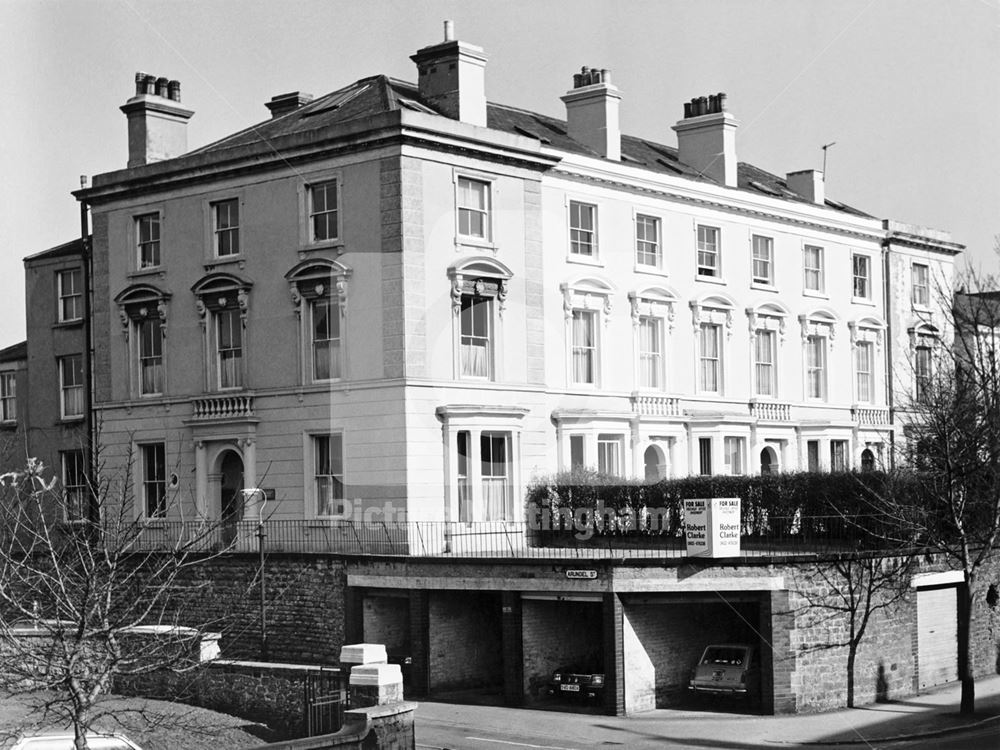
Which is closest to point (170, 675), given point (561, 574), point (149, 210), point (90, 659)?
point (561, 574)

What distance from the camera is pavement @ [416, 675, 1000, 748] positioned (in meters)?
28.8

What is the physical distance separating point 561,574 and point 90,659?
12.8 meters

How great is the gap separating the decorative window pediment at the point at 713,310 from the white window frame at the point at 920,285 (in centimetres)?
1242

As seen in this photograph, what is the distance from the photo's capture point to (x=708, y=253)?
1906 inches

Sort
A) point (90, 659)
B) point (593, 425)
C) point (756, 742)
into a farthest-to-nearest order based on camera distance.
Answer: point (593, 425) → point (756, 742) → point (90, 659)

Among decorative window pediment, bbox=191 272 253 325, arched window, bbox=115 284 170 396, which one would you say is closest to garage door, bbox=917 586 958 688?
decorative window pediment, bbox=191 272 253 325

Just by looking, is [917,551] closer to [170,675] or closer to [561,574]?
[561,574]

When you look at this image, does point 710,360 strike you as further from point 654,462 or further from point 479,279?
point 479,279

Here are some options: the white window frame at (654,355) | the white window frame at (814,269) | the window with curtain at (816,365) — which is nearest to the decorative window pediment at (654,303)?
the white window frame at (654,355)

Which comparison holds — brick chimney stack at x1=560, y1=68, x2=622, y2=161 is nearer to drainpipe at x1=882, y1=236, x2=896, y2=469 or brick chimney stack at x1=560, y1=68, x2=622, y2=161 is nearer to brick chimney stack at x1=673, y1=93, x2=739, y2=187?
brick chimney stack at x1=673, y1=93, x2=739, y2=187

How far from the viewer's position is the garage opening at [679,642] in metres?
31.9

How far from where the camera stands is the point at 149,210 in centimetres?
4412

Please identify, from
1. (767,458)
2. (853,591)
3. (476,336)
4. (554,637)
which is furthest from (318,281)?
(767,458)

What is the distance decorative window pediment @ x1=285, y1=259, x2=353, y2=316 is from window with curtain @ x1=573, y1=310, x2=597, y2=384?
25.6 feet
